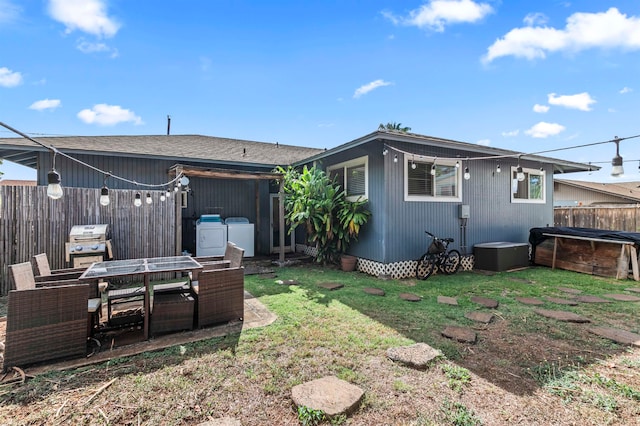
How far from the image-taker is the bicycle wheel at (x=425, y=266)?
18.9ft

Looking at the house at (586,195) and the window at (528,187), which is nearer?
the window at (528,187)

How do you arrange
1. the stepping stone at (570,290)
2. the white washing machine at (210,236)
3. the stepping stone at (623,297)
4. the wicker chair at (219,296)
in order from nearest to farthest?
the wicker chair at (219,296) → the stepping stone at (623,297) → the stepping stone at (570,290) → the white washing machine at (210,236)

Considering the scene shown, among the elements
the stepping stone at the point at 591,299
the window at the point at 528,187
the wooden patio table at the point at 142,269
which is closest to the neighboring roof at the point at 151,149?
the wooden patio table at the point at 142,269

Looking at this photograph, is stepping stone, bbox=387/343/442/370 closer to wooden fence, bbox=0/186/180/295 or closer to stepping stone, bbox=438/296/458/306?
stepping stone, bbox=438/296/458/306

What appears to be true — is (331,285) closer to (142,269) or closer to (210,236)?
(142,269)

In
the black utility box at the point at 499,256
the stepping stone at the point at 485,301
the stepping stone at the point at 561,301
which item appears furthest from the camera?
the black utility box at the point at 499,256

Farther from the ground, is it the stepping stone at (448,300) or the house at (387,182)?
the house at (387,182)

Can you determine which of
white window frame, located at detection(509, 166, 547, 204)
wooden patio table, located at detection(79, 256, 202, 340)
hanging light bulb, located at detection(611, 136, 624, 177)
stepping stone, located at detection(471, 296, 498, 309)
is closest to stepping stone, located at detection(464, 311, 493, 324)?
stepping stone, located at detection(471, 296, 498, 309)

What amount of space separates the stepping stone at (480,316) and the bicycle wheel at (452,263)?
2508mm

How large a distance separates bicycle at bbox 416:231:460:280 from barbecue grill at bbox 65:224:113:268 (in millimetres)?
5745

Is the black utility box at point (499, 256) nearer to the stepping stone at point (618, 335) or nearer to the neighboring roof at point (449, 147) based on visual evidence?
the neighboring roof at point (449, 147)

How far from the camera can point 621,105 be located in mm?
8258

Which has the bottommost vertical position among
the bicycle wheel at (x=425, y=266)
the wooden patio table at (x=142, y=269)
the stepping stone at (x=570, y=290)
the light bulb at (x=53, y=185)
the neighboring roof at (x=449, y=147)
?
the stepping stone at (x=570, y=290)

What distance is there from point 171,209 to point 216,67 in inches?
219
